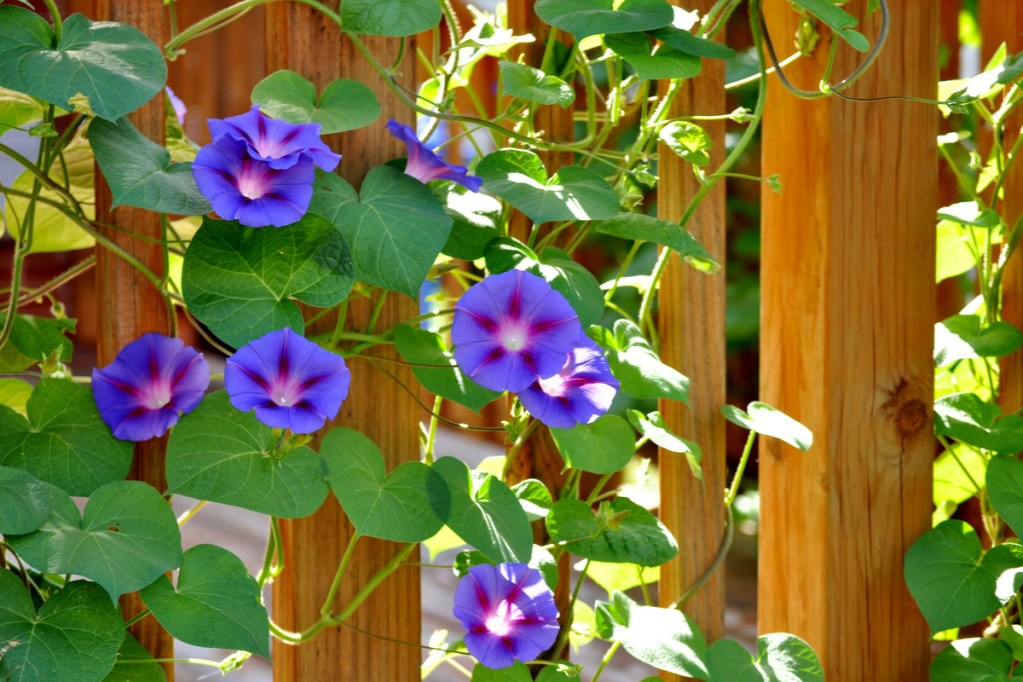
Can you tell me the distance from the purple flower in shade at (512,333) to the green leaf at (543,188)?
66 mm

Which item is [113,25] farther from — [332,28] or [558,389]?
[558,389]

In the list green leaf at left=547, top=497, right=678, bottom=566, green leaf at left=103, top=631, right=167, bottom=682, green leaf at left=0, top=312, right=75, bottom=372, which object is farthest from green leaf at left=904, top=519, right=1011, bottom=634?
green leaf at left=0, top=312, right=75, bottom=372

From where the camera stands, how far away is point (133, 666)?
1020mm

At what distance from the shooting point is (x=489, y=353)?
996mm

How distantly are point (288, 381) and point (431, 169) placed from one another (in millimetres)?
273

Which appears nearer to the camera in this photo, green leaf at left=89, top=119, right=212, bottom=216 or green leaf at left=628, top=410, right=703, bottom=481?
green leaf at left=89, top=119, right=212, bottom=216

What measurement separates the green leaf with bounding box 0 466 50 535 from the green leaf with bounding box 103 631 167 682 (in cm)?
20

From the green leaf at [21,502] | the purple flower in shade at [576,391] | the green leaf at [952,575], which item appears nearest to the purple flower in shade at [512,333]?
the purple flower in shade at [576,391]

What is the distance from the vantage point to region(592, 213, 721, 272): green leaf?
109 cm

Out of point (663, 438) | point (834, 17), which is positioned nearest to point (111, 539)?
point (663, 438)

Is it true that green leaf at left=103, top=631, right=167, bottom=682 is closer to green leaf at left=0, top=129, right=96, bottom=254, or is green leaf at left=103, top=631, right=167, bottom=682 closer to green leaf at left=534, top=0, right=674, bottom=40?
green leaf at left=0, top=129, right=96, bottom=254

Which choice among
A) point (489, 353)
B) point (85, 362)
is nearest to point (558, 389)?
point (489, 353)

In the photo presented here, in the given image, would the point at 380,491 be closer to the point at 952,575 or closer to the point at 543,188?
the point at 543,188

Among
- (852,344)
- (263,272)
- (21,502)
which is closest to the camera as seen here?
(21,502)
